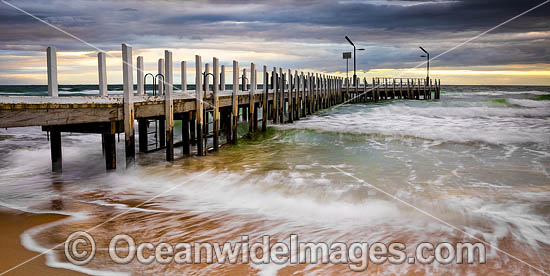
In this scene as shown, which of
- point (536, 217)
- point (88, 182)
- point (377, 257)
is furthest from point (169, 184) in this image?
point (536, 217)

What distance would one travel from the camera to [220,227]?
19.4 ft

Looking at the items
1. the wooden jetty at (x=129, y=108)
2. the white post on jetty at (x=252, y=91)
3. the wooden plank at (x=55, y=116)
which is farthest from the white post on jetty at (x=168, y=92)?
the white post on jetty at (x=252, y=91)

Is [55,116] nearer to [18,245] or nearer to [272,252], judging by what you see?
[18,245]

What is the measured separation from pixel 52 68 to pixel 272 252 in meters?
4.62

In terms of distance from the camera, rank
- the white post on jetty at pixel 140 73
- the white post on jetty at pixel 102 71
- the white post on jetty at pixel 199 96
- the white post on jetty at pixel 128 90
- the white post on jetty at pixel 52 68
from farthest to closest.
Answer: the white post on jetty at pixel 199 96 → the white post on jetty at pixel 140 73 → the white post on jetty at pixel 128 90 → the white post on jetty at pixel 102 71 → the white post on jetty at pixel 52 68

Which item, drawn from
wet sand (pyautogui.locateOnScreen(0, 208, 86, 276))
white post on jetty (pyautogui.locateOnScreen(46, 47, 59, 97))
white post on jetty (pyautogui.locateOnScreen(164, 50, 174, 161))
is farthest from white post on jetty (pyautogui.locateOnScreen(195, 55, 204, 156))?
wet sand (pyautogui.locateOnScreen(0, 208, 86, 276))

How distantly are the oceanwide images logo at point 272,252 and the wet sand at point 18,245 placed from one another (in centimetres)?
28

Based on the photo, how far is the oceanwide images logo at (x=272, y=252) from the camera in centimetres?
476

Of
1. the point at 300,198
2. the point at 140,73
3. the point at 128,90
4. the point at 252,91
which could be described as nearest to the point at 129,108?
the point at 128,90

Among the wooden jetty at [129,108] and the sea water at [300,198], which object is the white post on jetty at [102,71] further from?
the sea water at [300,198]

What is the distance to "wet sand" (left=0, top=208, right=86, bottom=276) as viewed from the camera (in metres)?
4.40

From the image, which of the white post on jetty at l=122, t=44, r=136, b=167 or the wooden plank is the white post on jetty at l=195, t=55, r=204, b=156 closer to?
the white post on jetty at l=122, t=44, r=136, b=167

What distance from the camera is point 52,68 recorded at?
6.89 m

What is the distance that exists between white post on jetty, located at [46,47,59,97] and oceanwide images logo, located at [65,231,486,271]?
2626 millimetres
